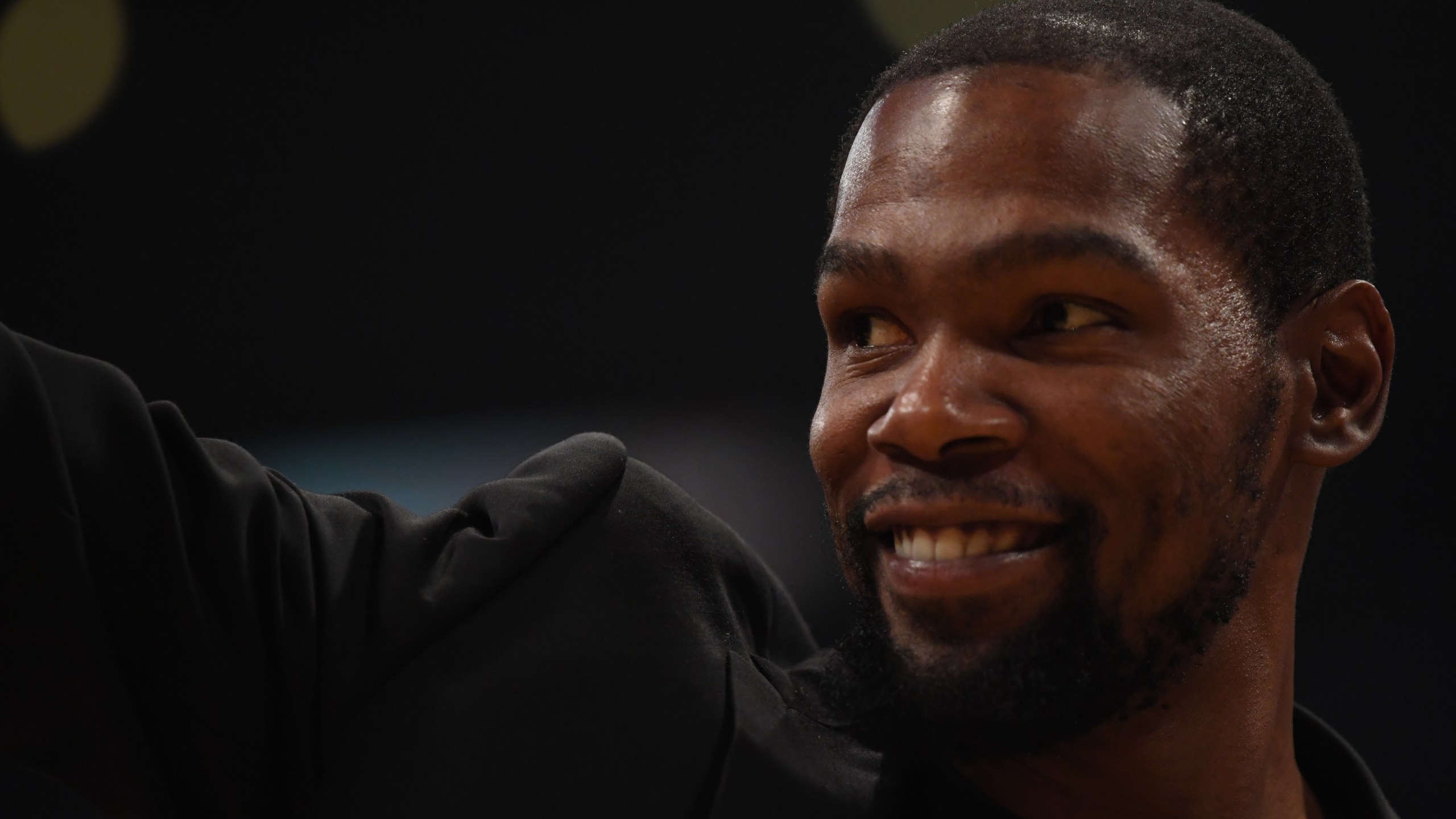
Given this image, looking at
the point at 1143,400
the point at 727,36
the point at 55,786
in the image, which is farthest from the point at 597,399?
the point at 1143,400

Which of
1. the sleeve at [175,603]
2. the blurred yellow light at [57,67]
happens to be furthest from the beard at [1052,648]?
the blurred yellow light at [57,67]

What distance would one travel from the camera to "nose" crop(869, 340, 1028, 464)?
3.19ft

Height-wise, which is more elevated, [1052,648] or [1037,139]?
[1037,139]

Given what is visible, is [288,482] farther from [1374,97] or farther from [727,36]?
[1374,97]

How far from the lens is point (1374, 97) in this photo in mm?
2123

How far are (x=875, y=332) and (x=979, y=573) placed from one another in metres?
0.24

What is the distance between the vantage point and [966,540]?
1007 mm

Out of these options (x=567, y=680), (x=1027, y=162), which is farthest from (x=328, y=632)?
(x=1027, y=162)

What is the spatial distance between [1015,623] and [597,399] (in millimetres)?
1283

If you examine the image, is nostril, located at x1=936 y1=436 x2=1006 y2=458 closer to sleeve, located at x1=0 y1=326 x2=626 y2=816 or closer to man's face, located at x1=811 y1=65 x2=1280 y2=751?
man's face, located at x1=811 y1=65 x2=1280 y2=751

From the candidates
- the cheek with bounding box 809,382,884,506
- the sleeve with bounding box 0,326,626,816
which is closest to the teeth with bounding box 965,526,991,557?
the cheek with bounding box 809,382,884,506

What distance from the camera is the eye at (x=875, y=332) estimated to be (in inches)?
43.0

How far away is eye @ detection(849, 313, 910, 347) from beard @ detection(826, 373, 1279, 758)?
0.46ft

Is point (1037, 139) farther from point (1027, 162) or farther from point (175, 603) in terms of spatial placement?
point (175, 603)
